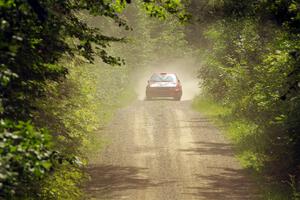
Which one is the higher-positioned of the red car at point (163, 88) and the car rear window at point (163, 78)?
the car rear window at point (163, 78)

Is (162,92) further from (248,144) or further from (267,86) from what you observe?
(267,86)

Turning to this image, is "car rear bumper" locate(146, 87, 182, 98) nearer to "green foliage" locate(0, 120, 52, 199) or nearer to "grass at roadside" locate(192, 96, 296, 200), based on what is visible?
"grass at roadside" locate(192, 96, 296, 200)

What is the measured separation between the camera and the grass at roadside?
12711 millimetres

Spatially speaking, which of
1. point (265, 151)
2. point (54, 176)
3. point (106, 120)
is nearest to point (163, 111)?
point (106, 120)

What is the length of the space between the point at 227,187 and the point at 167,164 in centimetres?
276

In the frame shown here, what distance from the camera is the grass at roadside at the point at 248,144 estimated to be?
12.7 m

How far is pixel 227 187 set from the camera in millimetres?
13453

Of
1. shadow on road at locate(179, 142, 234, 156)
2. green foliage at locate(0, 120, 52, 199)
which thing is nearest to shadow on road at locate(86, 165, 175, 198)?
shadow on road at locate(179, 142, 234, 156)

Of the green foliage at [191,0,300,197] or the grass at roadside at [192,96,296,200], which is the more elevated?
the green foliage at [191,0,300,197]

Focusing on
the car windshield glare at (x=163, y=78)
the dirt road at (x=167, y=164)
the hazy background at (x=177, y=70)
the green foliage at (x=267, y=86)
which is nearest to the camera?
the green foliage at (x=267, y=86)

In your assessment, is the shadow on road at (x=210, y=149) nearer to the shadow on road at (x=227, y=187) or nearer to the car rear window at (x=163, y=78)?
the shadow on road at (x=227, y=187)

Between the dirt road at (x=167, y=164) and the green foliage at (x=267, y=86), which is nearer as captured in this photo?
the green foliage at (x=267, y=86)

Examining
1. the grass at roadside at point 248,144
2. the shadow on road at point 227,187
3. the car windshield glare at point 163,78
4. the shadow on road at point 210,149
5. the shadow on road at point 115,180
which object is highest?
the car windshield glare at point 163,78

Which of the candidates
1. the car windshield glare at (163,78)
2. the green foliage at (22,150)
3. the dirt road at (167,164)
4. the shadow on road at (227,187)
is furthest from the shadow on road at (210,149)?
the car windshield glare at (163,78)
